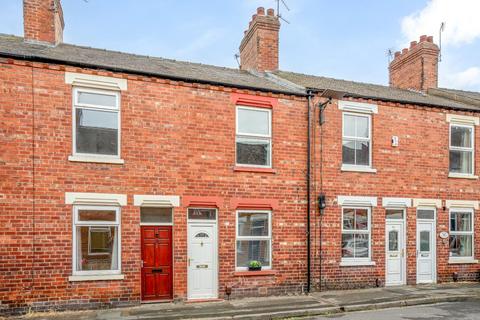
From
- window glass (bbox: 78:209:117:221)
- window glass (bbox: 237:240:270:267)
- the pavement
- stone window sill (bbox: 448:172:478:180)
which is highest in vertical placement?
stone window sill (bbox: 448:172:478:180)

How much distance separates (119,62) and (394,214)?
32.4 ft

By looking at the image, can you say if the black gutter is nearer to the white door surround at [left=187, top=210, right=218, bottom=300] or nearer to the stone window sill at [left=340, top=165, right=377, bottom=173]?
the stone window sill at [left=340, top=165, right=377, bottom=173]

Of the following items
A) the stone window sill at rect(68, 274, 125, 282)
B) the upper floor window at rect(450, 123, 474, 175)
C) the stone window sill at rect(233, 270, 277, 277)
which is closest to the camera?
the stone window sill at rect(68, 274, 125, 282)

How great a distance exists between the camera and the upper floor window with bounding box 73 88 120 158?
33.0 feet

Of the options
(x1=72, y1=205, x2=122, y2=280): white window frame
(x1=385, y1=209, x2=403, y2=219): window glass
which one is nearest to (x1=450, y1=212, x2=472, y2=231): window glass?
(x1=385, y1=209, x2=403, y2=219): window glass

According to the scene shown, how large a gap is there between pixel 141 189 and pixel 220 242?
2606 mm

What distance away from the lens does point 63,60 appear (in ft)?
31.9

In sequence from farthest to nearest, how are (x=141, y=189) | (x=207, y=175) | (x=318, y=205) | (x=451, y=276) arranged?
(x=451, y=276) < (x=318, y=205) < (x=207, y=175) < (x=141, y=189)

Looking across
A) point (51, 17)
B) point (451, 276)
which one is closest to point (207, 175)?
point (51, 17)

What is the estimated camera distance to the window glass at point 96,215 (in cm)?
991

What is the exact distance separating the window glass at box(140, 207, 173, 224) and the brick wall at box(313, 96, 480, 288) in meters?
4.43

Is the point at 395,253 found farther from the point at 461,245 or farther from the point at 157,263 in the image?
the point at 157,263

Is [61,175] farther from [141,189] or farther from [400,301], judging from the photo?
[400,301]

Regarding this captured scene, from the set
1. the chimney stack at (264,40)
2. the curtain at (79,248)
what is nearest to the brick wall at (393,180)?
the chimney stack at (264,40)
